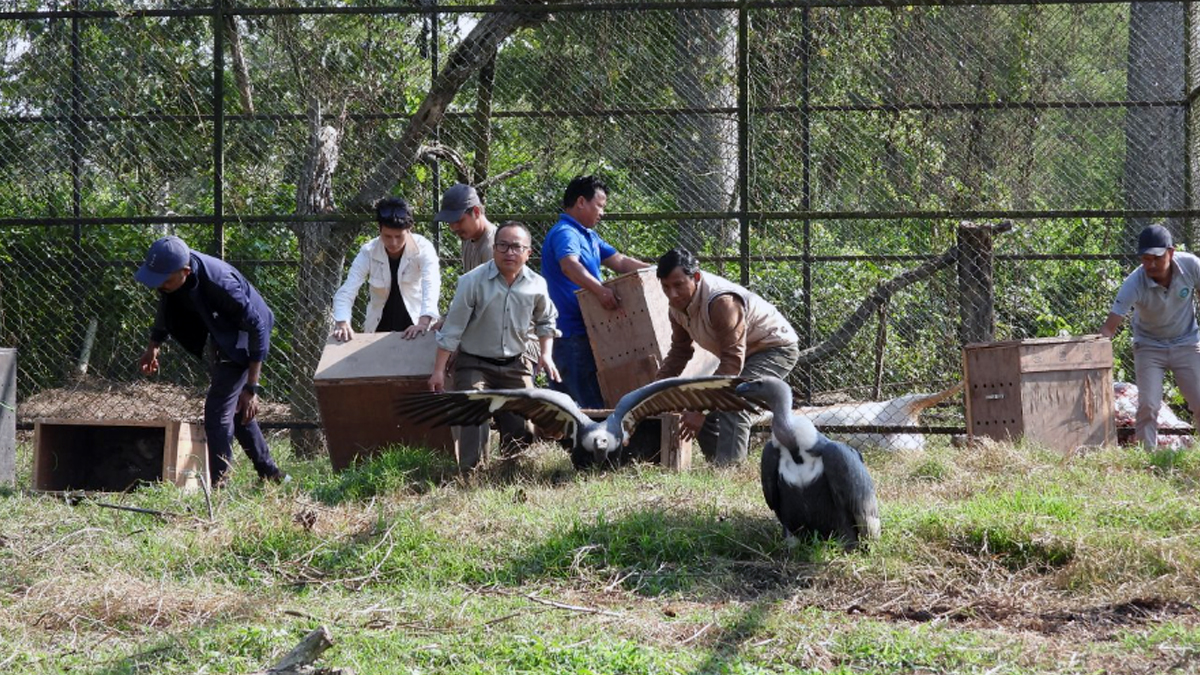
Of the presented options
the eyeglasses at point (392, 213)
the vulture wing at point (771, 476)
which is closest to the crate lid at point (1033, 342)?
the vulture wing at point (771, 476)

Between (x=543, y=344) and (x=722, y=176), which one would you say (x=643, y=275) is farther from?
(x=722, y=176)

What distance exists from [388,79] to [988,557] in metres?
6.10

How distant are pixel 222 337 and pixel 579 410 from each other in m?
2.07

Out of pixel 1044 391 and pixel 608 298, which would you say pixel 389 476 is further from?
pixel 1044 391

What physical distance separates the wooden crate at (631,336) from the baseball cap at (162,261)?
2464 mm

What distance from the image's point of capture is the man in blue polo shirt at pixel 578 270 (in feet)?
25.8

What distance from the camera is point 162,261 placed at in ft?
22.0

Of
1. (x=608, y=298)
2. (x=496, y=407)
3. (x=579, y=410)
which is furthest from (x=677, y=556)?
(x=608, y=298)

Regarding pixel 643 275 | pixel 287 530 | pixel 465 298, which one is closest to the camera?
pixel 287 530

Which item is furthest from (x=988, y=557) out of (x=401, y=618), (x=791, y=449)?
(x=401, y=618)

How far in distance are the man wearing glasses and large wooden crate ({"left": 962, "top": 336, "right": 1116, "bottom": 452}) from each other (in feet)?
9.01

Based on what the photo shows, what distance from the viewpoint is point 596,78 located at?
30.1 feet

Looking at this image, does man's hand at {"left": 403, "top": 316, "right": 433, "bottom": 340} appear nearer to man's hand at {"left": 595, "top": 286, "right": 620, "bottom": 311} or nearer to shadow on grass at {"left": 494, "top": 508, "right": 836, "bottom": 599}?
man's hand at {"left": 595, "top": 286, "right": 620, "bottom": 311}

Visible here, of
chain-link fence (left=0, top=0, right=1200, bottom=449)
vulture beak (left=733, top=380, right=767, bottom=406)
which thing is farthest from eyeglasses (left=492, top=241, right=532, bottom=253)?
vulture beak (left=733, top=380, right=767, bottom=406)
